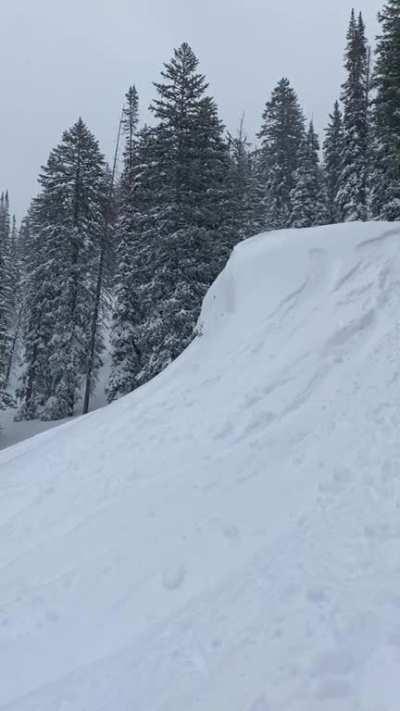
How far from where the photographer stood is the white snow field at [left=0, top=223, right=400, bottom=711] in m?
3.96

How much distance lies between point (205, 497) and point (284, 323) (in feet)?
15.8

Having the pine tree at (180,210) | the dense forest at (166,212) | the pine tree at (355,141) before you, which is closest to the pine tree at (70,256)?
the dense forest at (166,212)

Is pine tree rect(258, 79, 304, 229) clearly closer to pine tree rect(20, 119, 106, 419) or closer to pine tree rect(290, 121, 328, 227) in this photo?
pine tree rect(290, 121, 328, 227)

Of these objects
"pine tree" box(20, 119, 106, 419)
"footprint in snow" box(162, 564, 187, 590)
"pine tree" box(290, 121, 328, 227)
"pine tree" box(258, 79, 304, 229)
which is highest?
"pine tree" box(258, 79, 304, 229)

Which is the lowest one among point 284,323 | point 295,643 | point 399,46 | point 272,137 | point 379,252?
point 295,643

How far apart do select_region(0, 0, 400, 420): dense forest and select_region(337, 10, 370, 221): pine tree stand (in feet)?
0.23

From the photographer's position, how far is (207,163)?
19500 millimetres

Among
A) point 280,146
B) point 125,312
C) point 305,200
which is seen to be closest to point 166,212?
point 125,312

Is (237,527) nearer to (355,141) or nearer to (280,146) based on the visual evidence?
(355,141)

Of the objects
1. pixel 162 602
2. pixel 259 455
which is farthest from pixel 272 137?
pixel 162 602

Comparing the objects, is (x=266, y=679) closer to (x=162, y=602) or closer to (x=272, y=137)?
(x=162, y=602)

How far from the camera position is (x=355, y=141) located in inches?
1046

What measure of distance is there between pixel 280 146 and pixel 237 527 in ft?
113

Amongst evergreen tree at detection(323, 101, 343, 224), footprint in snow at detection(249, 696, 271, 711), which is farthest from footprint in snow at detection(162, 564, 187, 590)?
evergreen tree at detection(323, 101, 343, 224)
